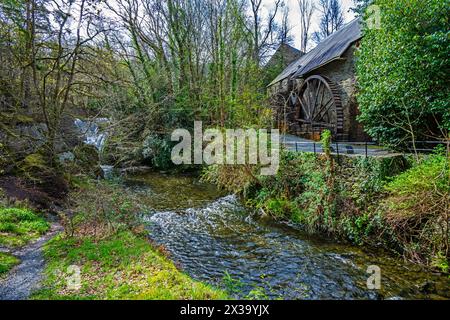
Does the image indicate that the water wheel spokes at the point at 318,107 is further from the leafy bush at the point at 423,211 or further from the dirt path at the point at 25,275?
the dirt path at the point at 25,275

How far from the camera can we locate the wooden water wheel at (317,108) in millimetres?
12437

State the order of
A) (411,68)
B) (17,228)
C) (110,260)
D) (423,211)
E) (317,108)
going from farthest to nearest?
(317,108)
(411,68)
(17,228)
(423,211)
(110,260)

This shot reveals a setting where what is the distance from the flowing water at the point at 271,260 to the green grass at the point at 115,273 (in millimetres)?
664

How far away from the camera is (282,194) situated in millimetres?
8133

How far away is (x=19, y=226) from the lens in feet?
19.4

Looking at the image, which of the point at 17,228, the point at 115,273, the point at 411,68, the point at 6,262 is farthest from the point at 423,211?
the point at 17,228

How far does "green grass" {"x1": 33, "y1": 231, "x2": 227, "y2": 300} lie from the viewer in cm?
356

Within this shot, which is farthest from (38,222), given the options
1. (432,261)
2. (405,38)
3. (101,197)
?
(405,38)

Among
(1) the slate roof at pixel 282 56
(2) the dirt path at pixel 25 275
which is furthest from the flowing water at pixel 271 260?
(1) the slate roof at pixel 282 56

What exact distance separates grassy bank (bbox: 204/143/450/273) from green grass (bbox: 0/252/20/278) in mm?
6012

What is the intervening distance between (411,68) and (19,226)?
10.0m

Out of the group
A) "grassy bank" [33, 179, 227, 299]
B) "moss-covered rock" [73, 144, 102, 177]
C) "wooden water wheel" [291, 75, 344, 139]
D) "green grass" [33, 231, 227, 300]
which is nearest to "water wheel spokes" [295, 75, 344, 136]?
"wooden water wheel" [291, 75, 344, 139]

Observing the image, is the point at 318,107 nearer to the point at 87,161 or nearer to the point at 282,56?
the point at 87,161
